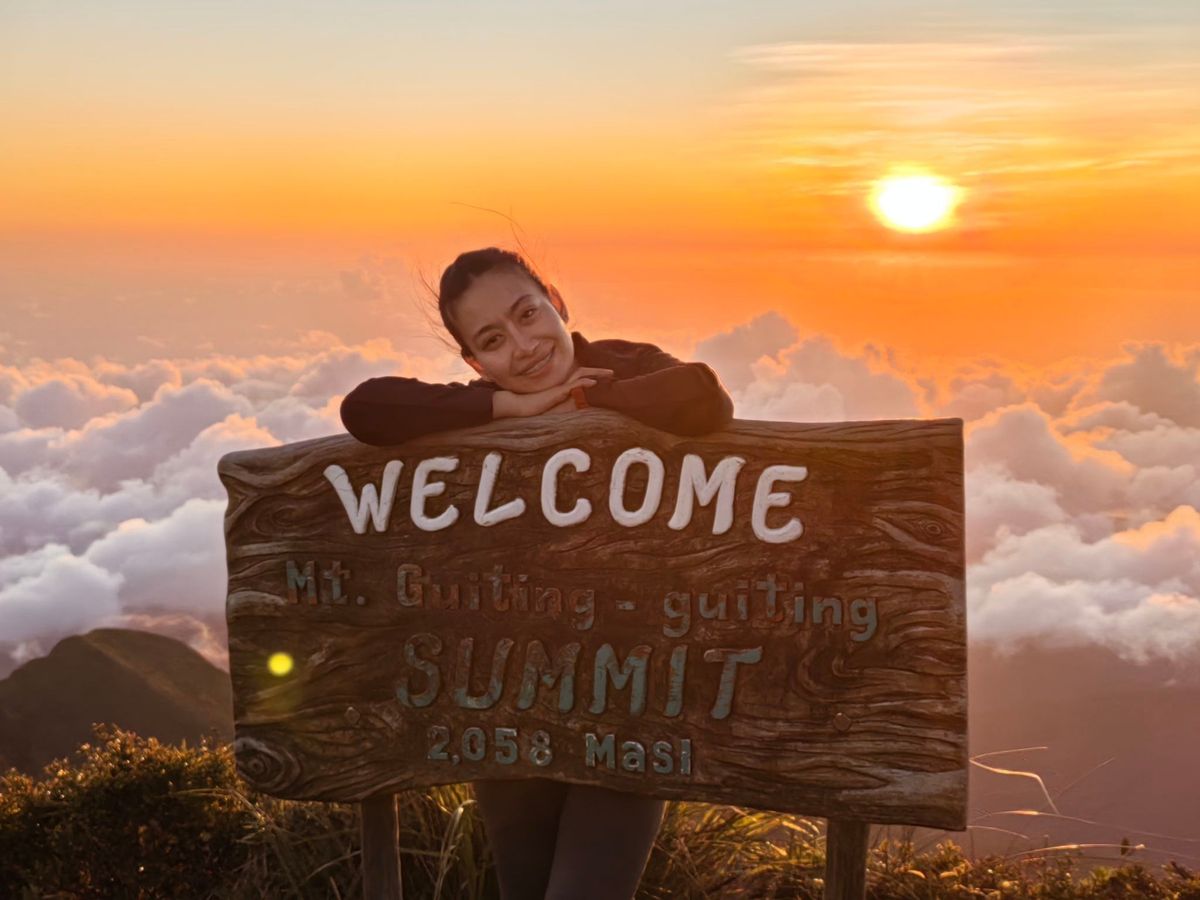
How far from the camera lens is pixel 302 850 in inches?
197

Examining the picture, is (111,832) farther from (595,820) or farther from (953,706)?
(953,706)

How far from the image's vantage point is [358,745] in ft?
13.4

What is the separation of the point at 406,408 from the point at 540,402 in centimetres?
43

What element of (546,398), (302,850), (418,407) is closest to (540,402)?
(546,398)

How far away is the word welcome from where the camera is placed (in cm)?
360

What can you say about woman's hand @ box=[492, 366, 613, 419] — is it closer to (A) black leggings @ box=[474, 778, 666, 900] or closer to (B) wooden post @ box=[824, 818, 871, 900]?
(A) black leggings @ box=[474, 778, 666, 900]

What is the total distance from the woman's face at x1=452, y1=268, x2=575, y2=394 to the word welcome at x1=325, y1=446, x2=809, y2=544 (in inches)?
10.9

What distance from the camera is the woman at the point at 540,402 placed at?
3600 mm

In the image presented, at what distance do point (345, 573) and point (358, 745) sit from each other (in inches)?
22.5

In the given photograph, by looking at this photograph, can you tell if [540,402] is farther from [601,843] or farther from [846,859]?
[846,859]

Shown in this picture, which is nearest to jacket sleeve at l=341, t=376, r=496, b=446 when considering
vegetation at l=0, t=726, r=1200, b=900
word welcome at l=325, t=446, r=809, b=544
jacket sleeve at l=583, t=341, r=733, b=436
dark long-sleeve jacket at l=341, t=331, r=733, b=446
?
dark long-sleeve jacket at l=341, t=331, r=733, b=446

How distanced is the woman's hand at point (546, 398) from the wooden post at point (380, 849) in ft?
4.63

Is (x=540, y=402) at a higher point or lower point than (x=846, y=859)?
higher

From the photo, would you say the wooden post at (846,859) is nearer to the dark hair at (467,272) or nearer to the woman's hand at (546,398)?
the woman's hand at (546,398)
